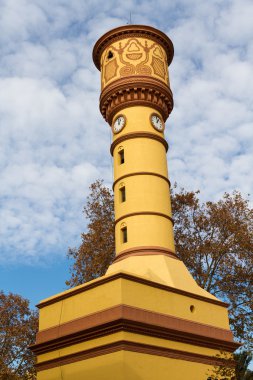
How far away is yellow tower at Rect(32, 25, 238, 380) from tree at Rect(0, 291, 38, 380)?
36.6 feet

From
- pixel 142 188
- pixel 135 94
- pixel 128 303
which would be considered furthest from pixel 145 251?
pixel 135 94

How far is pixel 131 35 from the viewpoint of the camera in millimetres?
22797

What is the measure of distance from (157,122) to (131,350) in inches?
407

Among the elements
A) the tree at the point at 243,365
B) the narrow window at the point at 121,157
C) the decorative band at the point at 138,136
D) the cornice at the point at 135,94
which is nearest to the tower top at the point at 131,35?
the cornice at the point at 135,94

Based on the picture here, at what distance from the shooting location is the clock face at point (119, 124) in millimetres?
21500

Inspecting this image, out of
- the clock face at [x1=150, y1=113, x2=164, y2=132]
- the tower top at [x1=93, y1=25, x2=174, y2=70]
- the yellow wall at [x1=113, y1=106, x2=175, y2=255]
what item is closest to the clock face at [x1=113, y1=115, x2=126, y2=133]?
the yellow wall at [x1=113, y1=106, x2=175, y2=255]

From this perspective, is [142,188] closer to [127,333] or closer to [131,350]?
[127,333]

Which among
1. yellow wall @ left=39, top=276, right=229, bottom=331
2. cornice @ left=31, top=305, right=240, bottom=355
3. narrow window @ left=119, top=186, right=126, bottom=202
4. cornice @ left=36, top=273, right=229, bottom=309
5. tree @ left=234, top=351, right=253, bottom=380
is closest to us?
cornice @ left=31, top=305, right=240, bottom=355

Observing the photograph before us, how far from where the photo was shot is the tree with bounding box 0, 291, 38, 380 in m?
28.0

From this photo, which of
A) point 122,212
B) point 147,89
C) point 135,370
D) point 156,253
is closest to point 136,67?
point 147,89

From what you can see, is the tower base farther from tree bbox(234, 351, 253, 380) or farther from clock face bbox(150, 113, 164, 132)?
clock face bbox(150, 113, 164, 132)

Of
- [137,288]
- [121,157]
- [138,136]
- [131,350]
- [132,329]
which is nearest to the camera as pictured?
[131,350]

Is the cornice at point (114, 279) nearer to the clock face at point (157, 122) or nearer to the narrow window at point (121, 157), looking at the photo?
the narrow window at point (121, 157)

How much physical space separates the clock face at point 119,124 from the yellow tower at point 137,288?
0.04 m
